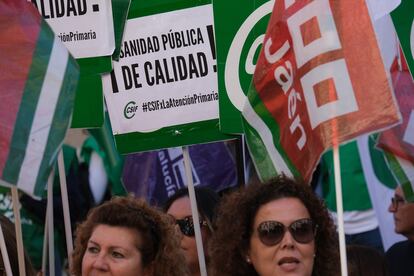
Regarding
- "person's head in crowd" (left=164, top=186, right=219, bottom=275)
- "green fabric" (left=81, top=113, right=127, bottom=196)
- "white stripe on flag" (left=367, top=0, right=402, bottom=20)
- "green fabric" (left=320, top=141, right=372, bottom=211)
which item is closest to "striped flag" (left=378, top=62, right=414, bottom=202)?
"white stripe on flag" (left=367, top=0, right=402, bottom=20)

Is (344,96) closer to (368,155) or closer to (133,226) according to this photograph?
(133,226)

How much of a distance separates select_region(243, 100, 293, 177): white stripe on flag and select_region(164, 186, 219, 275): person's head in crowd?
95cm

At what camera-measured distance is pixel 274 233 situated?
4832mm

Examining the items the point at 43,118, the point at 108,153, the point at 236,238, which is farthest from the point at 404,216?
the point at 108,153

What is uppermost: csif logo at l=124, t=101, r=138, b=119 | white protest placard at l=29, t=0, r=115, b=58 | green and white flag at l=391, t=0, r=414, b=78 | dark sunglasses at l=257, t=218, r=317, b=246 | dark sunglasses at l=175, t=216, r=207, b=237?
white protest placard at l=29, t=0, r=115, b=58

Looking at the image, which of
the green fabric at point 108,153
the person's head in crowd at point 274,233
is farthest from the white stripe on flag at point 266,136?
the green fabric at point 108,153

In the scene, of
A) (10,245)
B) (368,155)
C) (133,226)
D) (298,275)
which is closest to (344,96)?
(298,275)

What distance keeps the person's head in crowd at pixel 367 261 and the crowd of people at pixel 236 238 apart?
0.85m

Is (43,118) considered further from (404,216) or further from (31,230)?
(31,230)

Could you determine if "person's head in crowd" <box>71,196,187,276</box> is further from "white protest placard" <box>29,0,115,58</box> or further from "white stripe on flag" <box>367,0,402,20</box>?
"white stripe on flag" <box>367,0,402,20</box>

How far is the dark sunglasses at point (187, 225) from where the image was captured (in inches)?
243

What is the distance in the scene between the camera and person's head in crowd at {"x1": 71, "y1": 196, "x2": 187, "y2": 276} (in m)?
5.06

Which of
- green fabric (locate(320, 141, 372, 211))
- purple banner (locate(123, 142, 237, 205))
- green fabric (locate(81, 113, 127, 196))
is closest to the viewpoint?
purple banner (locate(123, 142, 237, 205))

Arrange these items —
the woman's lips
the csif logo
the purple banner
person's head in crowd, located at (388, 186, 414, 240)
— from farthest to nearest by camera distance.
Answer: the purple banner, person's head in crowd, located at (388, 186, 414, 240), the csif logo, the woman's lips
